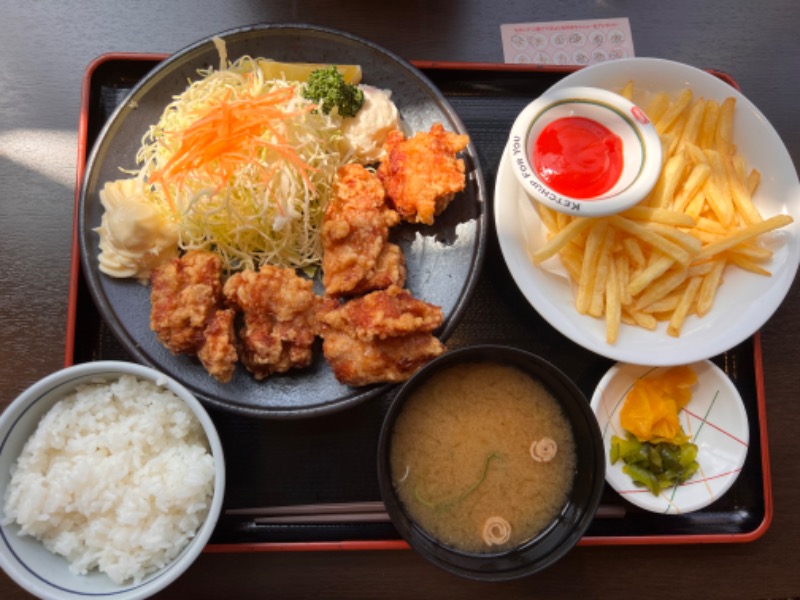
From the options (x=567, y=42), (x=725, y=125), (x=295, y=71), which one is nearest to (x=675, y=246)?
(x=725, y=125)

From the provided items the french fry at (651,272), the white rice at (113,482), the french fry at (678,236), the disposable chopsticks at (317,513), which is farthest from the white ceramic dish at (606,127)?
the white rice at (113,482)

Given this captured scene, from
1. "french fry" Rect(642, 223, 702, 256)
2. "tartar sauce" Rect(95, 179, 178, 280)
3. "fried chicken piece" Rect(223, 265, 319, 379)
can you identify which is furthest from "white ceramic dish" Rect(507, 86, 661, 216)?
"tartar sauce" Rect(95, 179, 178, 280)

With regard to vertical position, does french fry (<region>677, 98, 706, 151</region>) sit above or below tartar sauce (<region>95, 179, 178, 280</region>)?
above

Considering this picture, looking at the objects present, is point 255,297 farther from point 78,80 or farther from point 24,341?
point 78,80

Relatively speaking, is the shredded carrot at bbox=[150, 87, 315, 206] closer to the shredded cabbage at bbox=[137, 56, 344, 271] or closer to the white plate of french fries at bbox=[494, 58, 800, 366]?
the shredded cabbage at bbox=[137, 56, 344, 271]

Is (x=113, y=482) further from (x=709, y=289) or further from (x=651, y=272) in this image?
(x=709, y=289)
